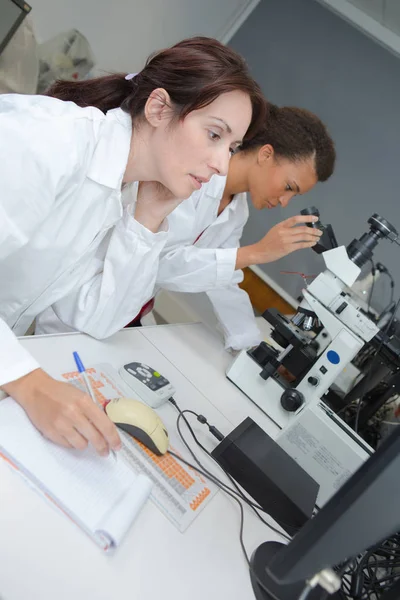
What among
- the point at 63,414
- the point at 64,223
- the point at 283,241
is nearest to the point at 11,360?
the point at 63,414

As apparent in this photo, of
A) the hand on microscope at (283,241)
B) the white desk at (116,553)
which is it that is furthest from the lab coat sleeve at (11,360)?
the hand on microscope at (283,241)

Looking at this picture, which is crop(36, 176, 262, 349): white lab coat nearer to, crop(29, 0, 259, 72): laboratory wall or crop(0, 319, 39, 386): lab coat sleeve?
crop(0, 319, 39, 386): lab coat sleeve

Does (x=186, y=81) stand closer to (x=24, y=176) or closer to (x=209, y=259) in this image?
(x=24, y=176)

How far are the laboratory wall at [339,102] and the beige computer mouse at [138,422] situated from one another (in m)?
1.80

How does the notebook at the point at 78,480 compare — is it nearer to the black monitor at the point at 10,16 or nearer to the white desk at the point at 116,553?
the white desk at the point at 116,553

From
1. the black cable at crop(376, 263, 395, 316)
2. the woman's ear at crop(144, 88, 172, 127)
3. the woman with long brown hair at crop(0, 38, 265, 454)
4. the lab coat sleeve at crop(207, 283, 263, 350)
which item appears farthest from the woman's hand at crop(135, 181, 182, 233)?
the black cable at crop(376, 263, 395, 316)

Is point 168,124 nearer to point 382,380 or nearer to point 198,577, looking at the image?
point 198,577

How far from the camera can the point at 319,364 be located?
4.05 ft

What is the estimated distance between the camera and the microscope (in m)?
1.05

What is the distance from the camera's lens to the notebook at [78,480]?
585 millimetres

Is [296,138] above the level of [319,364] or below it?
above

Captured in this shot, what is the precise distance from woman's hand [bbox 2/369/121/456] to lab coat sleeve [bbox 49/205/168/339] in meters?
0.37

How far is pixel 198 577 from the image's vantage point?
0.64m

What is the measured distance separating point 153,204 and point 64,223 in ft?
0.79
